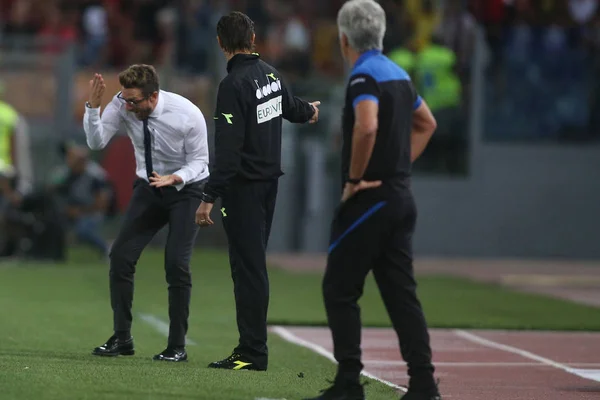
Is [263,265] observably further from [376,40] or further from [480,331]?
[480,331]

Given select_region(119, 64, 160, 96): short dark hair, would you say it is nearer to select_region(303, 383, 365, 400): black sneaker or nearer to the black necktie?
the black necktie

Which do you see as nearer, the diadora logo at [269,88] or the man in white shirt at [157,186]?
the diadora logo at [269,88]

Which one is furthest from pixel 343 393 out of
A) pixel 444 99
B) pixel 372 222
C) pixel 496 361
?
pixel 444 99

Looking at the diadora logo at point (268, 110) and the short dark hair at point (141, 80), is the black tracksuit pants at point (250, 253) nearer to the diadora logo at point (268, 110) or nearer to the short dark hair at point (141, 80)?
the diadora logo at point (268, 110)

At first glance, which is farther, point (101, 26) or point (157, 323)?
point (101, 26)

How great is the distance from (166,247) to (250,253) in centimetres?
76

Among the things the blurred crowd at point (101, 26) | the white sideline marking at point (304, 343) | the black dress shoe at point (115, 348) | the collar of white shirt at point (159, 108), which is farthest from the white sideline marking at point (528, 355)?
the blurred crowd at point (101, 26)

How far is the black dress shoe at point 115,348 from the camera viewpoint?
986cm

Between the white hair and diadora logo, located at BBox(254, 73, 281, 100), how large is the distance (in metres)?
1.68

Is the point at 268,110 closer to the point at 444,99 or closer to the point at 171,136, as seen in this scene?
the point at 171,136

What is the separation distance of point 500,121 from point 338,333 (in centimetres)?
1811

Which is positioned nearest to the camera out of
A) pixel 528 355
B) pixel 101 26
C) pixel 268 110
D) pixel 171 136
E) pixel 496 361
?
pixel 268 110

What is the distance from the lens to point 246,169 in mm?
9203

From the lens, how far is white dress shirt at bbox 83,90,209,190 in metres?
9.77
